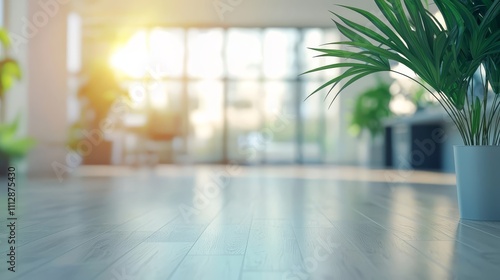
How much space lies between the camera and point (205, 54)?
41.4 feet

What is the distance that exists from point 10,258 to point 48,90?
611 centimetres

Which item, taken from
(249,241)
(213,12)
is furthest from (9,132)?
(213,12)

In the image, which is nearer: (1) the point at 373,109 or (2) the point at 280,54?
(1) the point at 373,109

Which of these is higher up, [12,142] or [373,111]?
[373,111]

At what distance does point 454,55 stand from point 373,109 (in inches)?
321

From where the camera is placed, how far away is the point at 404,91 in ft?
32.8

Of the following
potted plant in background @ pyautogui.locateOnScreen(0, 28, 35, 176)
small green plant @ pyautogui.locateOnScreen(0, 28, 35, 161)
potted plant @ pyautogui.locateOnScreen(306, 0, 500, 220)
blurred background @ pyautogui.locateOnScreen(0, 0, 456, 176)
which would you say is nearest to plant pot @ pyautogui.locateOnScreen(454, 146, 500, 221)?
potted plant @ pyautogui.locateOnScreen(306, 0, 500, 220)

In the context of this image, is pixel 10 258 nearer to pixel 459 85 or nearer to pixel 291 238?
pixel 291 238

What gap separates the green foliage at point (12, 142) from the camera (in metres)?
6.28

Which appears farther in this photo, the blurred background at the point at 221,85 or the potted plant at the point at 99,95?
the blurred background at the point at 221,85

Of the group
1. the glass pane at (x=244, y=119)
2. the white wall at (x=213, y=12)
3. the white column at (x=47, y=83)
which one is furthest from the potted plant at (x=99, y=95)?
the glass pane at (x=244, y=119)

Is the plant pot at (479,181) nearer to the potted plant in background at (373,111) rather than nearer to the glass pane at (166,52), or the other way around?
the potted plant in background at (373,111)

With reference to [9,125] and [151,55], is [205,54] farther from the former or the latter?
[9,125]

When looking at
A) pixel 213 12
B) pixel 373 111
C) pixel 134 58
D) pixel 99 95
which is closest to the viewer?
pixel 99 95
